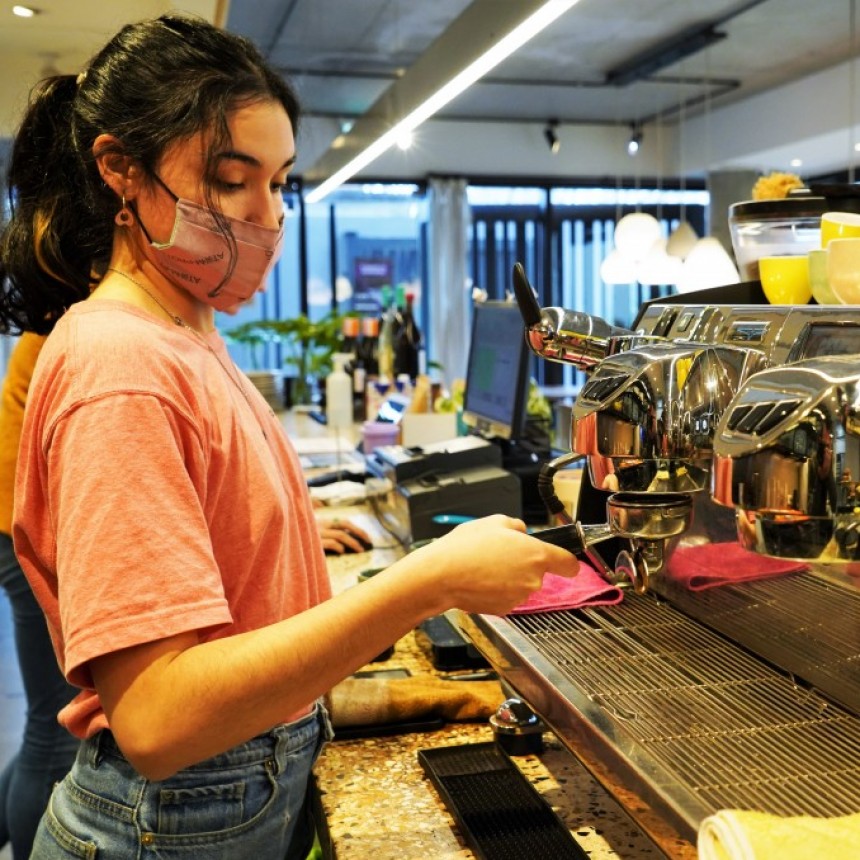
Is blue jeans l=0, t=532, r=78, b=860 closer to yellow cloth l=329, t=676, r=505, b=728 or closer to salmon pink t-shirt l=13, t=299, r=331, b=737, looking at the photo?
yellow cloth l=329, t=676, r=505, b=728

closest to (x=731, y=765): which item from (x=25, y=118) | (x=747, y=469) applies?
(x=747, y=469)

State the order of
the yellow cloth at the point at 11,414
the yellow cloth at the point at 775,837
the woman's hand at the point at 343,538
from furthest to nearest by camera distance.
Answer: the woman's hand at the point at 343,538
the yellow cloth at the point at 11,414
the yellow cloth at the point at 775,837

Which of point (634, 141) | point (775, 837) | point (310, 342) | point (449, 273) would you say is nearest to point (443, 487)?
point (775, 837)

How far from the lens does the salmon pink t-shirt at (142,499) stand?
804 mm

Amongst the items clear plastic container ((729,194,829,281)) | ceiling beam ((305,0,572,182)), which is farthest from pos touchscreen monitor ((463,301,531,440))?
clear plastic container ((729,194,829,281))

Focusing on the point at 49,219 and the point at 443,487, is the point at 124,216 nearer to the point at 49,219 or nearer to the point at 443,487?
the point at 49,219

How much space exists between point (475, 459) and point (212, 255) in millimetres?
1442

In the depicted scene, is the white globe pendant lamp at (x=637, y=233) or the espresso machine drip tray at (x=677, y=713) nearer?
the espresso machine drip tray at (x=677, y=713)

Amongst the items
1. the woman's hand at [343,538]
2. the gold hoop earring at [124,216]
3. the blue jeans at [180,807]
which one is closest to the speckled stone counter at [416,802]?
the blue jeans at [180,807]

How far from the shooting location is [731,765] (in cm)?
87

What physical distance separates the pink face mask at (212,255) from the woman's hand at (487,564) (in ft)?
1.16

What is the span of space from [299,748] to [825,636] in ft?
1.73

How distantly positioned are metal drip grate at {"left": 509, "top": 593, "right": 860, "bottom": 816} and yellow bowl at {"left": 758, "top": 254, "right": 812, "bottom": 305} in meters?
0.40

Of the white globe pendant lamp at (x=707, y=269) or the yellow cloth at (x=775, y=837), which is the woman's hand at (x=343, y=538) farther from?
the white globe pendant lamp at (x=707, y=269)
